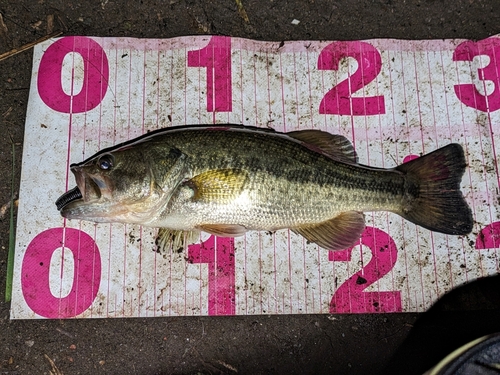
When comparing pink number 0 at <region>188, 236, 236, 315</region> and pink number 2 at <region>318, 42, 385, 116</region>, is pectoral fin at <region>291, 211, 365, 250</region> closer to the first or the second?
pink number 0 at <region>188, 236, 236, 315</region>

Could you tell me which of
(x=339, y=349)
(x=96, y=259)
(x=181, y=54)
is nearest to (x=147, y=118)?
(x=181, y=54)

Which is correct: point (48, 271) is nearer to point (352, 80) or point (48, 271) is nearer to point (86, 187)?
point (86, 187)

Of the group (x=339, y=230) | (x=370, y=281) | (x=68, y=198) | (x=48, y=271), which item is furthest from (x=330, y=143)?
(x=48, y=271)

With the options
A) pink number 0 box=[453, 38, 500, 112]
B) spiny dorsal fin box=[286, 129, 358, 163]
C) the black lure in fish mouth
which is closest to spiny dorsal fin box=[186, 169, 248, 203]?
spiny dorsal fin box=[286, 129, 358, 163]

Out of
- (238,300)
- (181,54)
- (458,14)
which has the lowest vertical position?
(238,300)

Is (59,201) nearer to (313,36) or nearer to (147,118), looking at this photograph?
(147,118)
